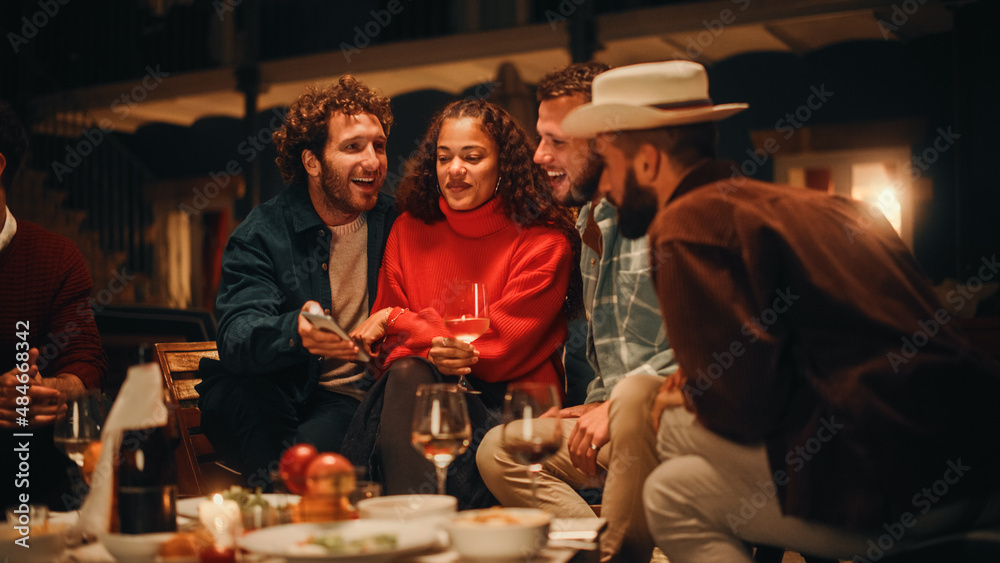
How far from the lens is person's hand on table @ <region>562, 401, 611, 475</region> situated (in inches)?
89.7

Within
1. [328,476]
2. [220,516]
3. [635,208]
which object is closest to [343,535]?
[328,476]

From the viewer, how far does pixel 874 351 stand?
1.62 meters

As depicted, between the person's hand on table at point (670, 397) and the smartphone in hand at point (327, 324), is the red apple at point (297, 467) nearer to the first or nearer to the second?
the smartphone in hand at point (327, 324)

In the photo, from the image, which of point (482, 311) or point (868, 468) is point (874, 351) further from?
point (482, 311)

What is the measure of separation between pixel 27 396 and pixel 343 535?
59.4 inches

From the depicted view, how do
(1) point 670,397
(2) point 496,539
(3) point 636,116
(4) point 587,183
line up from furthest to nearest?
(4) point 587,183 < (3) point 636,116 < (1) point 670,397 < (2) point 496,539

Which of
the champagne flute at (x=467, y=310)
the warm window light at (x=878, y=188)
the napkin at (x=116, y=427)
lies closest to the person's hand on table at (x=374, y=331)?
the champagne flute at (x=467, y=310)

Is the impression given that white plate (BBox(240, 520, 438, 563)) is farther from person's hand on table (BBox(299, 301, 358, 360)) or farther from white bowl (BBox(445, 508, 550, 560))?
person's hand on table (BBox(299, 301, 358, 360))

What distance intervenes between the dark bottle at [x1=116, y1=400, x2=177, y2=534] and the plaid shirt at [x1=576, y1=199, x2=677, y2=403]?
1292mm

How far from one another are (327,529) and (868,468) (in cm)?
102

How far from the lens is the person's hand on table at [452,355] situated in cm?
259

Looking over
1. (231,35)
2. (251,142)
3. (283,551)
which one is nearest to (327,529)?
(283,551)

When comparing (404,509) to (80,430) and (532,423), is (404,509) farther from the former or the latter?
(80,430)

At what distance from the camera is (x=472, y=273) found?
9.75 feet
